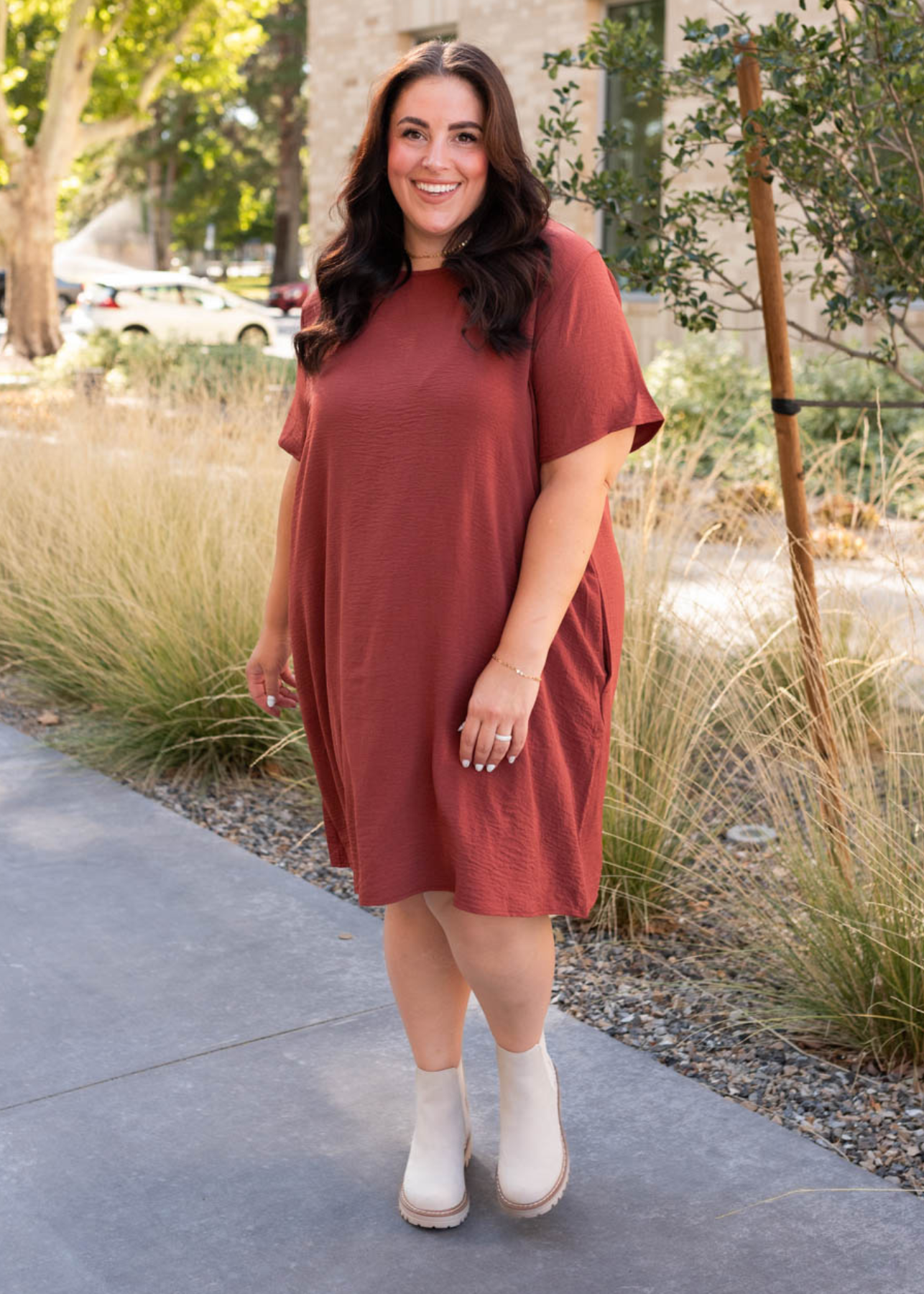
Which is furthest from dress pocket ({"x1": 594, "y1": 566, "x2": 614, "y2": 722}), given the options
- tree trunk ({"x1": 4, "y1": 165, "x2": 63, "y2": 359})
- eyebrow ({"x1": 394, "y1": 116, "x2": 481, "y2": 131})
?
tree trunk ({"x1": 4, "y1": 165, "x2": 63, "y2": 359})

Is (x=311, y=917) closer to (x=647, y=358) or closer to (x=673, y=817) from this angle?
(x=673, y=817)

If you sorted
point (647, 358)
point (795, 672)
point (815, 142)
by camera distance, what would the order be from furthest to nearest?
point (647, 358) → point (795, 672) → point (815, 142)

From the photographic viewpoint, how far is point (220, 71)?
2372cm

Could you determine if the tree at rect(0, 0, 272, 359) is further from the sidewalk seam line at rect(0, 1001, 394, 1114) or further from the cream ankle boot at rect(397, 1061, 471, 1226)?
the cream ankle boot at rect(397, 1061, 471, 1226)

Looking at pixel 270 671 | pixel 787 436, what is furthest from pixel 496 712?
pixel 787 436

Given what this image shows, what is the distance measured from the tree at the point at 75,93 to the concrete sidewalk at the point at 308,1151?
19416mm

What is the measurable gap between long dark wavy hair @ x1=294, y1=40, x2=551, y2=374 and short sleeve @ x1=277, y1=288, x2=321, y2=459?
5cm

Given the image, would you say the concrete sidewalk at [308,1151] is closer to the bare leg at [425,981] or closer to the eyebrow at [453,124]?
the bare leg at [425,981]

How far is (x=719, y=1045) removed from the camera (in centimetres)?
316

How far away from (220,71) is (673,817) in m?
22.4

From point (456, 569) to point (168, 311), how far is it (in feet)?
94.8

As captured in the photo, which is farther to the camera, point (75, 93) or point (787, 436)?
point (75, 93)

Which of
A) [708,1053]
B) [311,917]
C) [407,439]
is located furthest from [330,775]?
[311,917]

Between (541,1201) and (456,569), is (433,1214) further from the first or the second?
(456,569)
